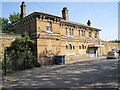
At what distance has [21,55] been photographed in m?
12.2

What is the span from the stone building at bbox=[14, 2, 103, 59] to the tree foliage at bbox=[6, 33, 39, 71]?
3.55 feet

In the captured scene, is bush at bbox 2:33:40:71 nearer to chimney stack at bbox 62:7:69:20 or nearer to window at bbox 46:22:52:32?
window at bbox 46:22:52:32

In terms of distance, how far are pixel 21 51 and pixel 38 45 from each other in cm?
223

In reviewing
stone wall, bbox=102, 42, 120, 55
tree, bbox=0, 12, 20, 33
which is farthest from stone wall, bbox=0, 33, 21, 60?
stone wall, bbox=102, 42, 120, 55

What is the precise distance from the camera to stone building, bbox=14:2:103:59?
14328mm

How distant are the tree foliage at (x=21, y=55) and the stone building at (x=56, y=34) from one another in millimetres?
1083

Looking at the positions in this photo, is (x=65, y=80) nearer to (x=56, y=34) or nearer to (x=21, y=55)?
(x=21, y=55)

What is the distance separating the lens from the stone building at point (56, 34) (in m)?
14.3

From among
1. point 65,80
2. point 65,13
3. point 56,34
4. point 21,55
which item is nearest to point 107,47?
point 65,13

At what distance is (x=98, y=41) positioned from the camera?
87.2 feet

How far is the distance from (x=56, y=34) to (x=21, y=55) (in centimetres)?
618

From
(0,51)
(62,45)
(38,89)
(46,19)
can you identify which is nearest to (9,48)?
(0,51)

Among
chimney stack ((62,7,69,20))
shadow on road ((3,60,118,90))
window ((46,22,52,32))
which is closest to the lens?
shadow on road ((3,60,118,90))

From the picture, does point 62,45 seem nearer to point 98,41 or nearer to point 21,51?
point 21,51
